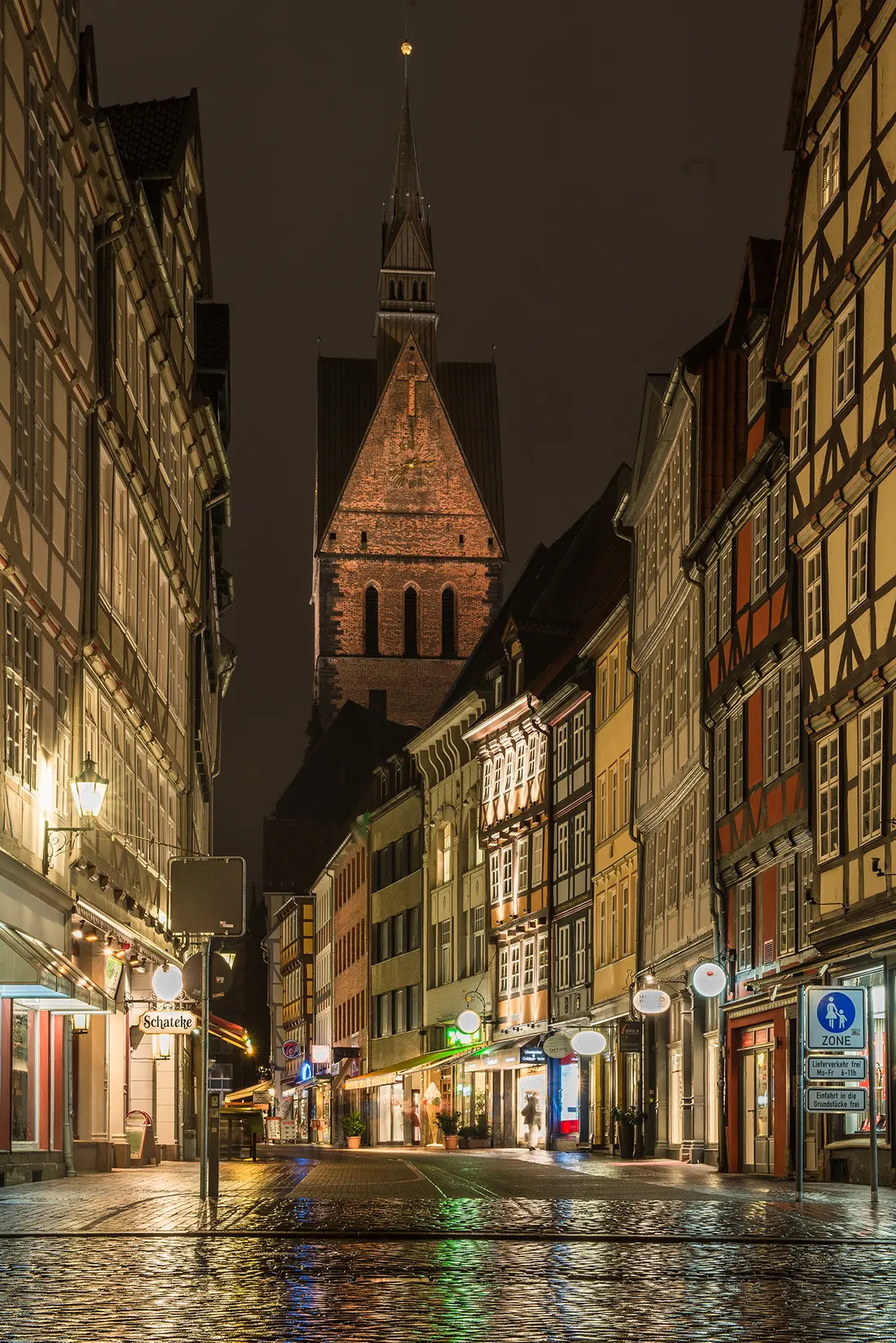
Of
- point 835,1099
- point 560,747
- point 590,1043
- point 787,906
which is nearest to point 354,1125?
point 560,747

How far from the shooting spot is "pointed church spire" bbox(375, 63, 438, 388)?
4889 inches

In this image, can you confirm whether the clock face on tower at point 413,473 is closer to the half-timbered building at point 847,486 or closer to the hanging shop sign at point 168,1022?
the half-timbered building at point 847,486

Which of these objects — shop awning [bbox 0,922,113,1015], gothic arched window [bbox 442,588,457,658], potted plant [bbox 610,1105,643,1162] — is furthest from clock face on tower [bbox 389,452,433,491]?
shop awning [bbox 0,922,113,1015]

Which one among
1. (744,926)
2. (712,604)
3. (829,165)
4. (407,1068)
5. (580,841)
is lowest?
(407,1068)

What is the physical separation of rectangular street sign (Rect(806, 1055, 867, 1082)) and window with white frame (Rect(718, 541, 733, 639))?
14663 millimetres

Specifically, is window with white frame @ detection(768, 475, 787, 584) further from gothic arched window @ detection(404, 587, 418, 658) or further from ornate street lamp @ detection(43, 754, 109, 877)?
gothic arched window @ detection(404, 587, 418, 658)

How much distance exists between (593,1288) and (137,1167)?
2275cm

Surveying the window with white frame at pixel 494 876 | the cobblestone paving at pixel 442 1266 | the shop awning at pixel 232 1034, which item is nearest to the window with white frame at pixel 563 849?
the window with white frame at pixel 494 876

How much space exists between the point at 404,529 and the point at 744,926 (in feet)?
293

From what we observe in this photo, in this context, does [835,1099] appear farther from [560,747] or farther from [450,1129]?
[450,1129]

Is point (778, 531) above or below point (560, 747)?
above

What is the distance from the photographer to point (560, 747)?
53375 millimetres

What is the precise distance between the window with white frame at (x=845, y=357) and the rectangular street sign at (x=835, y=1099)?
33.0 ft

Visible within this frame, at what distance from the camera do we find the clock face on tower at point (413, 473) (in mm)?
120938
